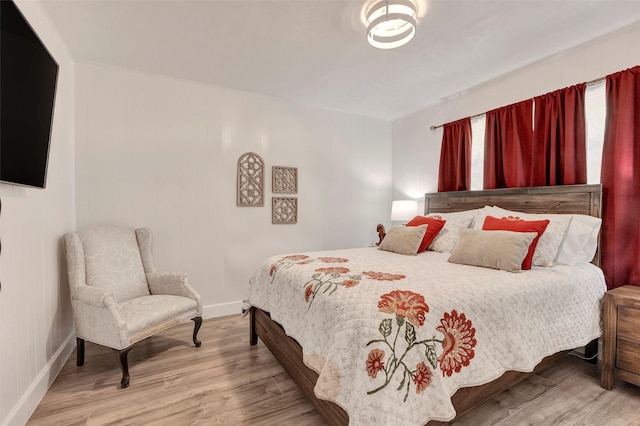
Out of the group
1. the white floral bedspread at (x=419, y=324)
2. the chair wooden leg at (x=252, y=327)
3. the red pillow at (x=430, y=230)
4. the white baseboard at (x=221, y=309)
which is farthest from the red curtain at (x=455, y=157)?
the white baseboard at (x=221, y=309)

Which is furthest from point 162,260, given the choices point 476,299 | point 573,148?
point 573,148

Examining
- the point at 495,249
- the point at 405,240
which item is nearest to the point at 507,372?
the point at 495,249

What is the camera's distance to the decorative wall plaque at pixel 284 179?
359 cm

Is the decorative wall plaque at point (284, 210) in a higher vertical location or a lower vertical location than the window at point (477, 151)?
lower

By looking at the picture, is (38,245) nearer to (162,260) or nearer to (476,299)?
(162,260)

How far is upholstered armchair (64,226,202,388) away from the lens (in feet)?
6.43

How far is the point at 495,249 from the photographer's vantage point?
207 cm

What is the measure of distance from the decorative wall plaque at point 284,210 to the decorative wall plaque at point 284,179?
0.38 ft

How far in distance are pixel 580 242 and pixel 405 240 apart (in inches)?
51.3

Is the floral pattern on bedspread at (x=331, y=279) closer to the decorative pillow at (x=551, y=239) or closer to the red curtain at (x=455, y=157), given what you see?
the decorative pillow at (x=551, y=239)

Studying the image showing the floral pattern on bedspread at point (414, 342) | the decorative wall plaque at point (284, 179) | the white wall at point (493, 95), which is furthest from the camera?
the decorative wall plaque at point (284, 179)

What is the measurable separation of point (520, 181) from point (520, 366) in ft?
6.34

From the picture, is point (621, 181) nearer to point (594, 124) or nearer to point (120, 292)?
point (594, 124)

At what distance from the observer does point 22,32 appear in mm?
1428
